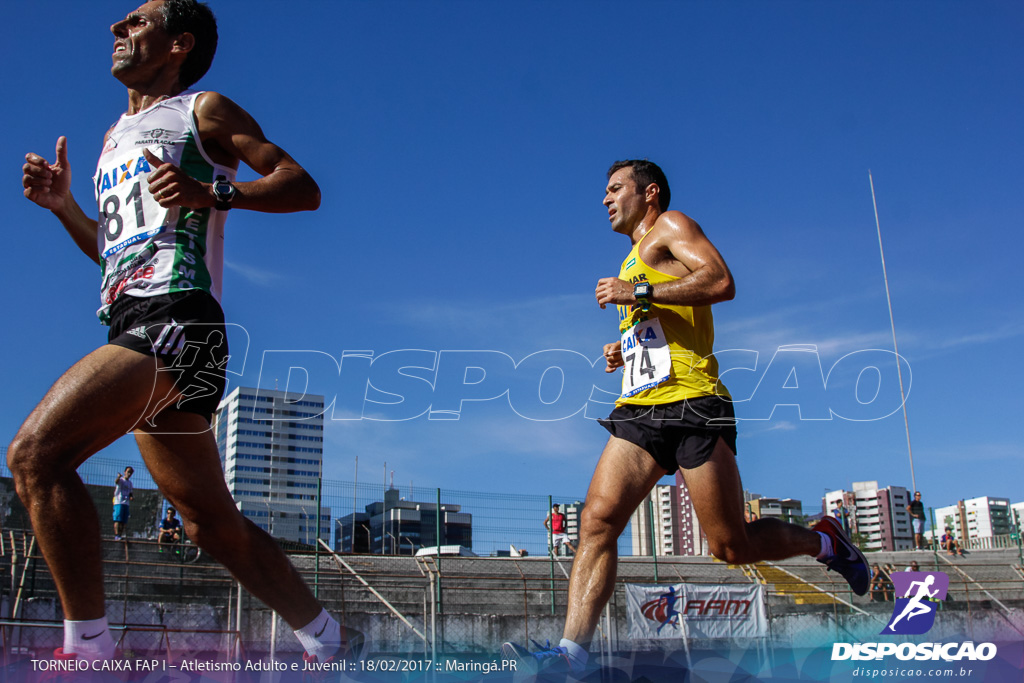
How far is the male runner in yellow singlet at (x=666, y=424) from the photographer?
3.96 metres

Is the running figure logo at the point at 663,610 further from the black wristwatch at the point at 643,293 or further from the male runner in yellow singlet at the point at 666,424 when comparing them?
the black wristwatch at the point at 643,293

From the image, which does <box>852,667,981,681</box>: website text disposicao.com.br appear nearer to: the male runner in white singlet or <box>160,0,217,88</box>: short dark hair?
the male runner in white singlet

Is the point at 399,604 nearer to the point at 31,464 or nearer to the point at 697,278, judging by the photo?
the point at 697,278

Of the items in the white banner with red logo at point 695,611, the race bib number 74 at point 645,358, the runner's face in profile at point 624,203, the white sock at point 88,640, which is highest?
the runner's face in profile at point 624,203

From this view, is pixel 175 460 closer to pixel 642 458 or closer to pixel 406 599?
pixel 642 458

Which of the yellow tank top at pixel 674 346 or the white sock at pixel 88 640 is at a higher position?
the yellow tank top at pixel 674 346

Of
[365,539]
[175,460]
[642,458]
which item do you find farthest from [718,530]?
[365,539]

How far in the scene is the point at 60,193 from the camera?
346 cm

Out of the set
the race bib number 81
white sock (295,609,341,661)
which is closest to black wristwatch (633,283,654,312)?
white sock (295,609,341,661)

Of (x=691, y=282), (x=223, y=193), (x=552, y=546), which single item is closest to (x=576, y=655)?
(x=691, y=282)

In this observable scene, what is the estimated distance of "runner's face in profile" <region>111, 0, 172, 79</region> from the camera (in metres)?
3.28

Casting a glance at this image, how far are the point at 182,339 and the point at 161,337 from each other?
64mm

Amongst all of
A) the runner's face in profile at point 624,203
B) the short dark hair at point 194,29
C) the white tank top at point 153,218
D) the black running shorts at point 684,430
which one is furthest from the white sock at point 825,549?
the short dark hair at point 194,29

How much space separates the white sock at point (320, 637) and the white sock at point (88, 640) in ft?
2.18
